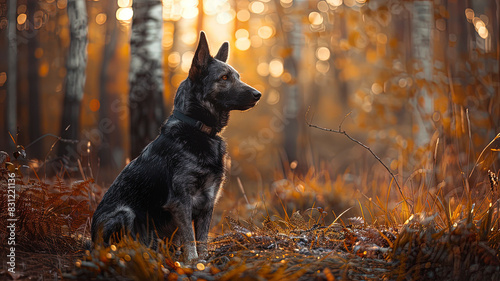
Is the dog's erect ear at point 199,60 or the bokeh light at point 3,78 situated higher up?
the dog's erect ear at point 199,60

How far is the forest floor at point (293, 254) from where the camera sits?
2912 mm

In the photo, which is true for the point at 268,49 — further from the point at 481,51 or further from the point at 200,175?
the point at 200,175

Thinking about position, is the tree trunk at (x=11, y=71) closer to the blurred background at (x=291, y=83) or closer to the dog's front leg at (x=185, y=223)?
the blurred background at (x=291, y=83)

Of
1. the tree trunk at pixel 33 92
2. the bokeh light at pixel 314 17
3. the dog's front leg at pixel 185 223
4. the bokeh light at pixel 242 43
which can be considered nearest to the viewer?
the dog's front leg at pixel 185 223

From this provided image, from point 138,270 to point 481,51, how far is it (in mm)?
7200

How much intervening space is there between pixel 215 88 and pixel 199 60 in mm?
328

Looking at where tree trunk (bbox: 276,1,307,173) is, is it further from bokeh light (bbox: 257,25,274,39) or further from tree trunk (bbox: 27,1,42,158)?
tree trunk (bbox: 27,1,42,158)

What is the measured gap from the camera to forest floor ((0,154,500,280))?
291cm

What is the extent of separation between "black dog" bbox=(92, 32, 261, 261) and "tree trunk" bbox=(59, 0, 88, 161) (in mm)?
5591

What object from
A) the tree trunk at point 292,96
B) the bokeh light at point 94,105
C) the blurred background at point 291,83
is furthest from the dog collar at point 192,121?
the bokeh light at point 94,105

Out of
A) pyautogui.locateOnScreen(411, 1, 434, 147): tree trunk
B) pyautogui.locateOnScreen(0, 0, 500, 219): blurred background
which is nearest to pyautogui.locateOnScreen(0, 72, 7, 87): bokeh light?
pyautogui.locateOnScreen(0, 0, 500, 219): blurred background

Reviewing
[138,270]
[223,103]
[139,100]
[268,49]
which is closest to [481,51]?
[223,103]

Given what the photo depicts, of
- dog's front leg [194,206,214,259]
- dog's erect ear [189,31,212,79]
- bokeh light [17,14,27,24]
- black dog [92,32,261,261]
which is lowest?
dog's front leg [194,206,214,259]

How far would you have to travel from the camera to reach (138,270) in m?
2.85
